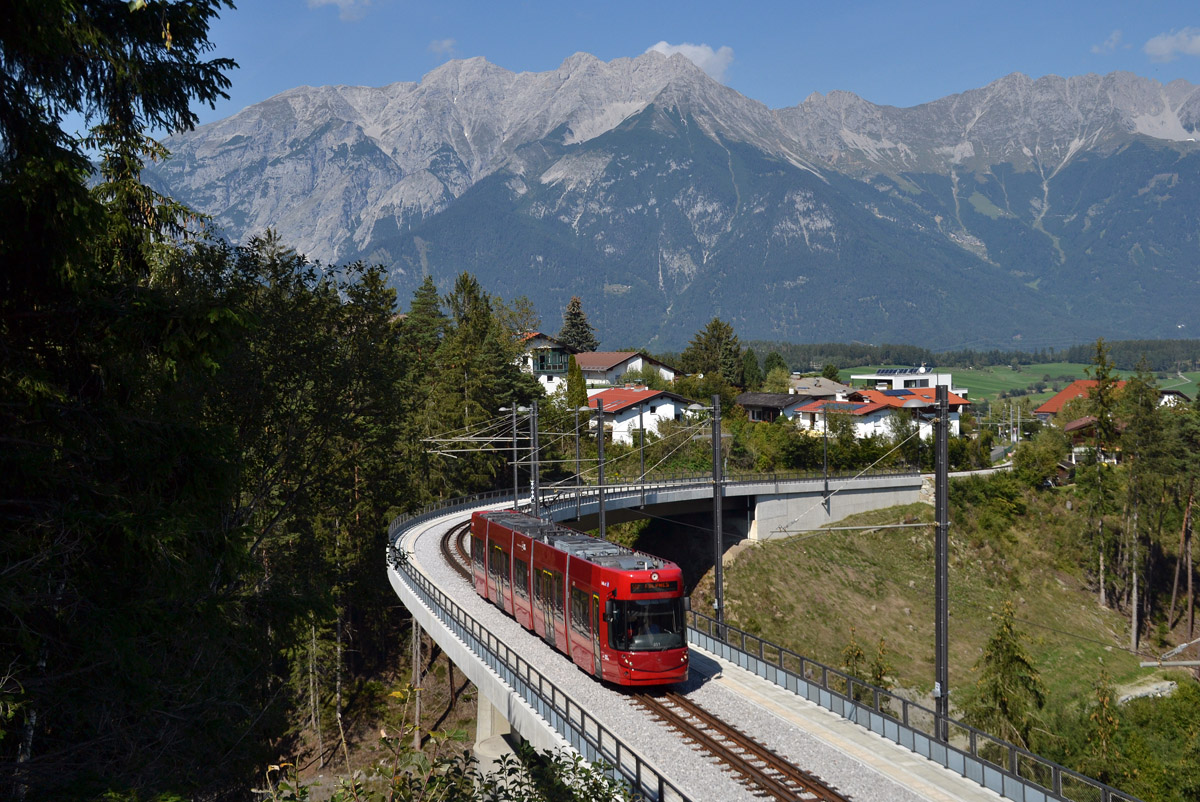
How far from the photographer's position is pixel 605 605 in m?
23.0

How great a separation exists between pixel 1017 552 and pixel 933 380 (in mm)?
96765

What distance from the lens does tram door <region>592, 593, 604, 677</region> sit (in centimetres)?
2356

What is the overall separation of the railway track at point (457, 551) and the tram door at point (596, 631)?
17.8 m

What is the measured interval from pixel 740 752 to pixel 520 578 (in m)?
12.7

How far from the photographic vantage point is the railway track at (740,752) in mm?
17047

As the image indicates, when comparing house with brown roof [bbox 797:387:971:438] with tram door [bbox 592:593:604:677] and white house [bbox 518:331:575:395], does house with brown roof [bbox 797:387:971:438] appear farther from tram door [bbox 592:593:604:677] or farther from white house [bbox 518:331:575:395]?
tram door [bbox 592:593:604:677]

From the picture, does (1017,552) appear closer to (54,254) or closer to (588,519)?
(588,519)

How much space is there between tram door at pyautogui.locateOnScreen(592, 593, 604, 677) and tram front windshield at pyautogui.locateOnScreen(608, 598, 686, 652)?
0.66 m

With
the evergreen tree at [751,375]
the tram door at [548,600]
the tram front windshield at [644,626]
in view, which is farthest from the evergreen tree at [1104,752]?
the evergreen tree at [751,375]

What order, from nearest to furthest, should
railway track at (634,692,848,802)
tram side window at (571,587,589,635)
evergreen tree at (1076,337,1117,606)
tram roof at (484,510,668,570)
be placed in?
1. railway track at (634,692,848,802)
2. tram roof at (484,510,668,570)
3. tram side window at (571,587,589,635)
4. evergreen tree at (1076,337,1117,606)

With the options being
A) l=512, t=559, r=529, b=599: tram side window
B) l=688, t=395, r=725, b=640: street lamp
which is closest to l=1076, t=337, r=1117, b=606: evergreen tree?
l=688, t=395, r=725, b=640: street lamp

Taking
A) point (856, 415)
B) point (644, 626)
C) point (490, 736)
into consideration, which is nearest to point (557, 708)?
point (644, 626)

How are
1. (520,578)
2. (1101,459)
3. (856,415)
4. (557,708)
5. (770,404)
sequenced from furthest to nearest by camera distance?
(770,404)
(856,415)
(1101,459)
(520,578)
(557,708)

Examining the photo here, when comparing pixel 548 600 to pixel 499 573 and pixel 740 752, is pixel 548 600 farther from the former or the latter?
pixel 740 752
